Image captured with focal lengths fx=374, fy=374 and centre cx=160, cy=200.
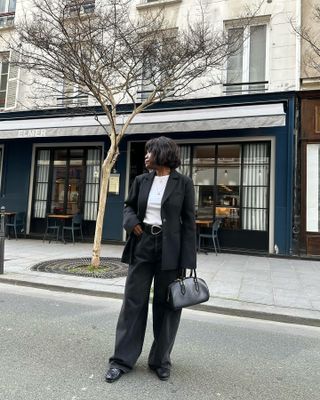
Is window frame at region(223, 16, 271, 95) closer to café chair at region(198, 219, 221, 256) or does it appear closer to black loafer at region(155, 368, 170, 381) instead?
café chair at region(198, 219, 221, 256)

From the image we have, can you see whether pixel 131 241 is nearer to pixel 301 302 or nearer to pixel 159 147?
pixel 159 147

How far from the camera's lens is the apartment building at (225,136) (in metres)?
10.4

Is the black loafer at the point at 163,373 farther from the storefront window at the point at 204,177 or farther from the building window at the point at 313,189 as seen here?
the storefront window at the point at 204,177

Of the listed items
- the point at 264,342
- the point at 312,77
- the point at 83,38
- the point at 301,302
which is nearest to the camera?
the point at 264,342

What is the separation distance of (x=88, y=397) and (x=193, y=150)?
9.38 m

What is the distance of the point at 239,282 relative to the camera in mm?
7352

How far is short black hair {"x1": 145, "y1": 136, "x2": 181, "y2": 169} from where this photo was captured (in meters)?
3.35

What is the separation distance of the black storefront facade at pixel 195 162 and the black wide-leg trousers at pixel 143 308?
23.2ft

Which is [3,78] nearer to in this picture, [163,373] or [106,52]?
[106,52]

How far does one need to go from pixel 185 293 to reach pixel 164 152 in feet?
4.07

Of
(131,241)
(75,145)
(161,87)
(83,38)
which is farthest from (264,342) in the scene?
(75,145)

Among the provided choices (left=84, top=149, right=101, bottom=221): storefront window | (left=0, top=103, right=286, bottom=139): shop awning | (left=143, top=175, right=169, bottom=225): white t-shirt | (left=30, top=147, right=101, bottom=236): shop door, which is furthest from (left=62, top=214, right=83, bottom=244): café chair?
(left=143, top=175, right=169, bottom=225): white t-shirt

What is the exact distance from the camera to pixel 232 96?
430 inches

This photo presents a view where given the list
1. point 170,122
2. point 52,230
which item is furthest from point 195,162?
point 52,230
